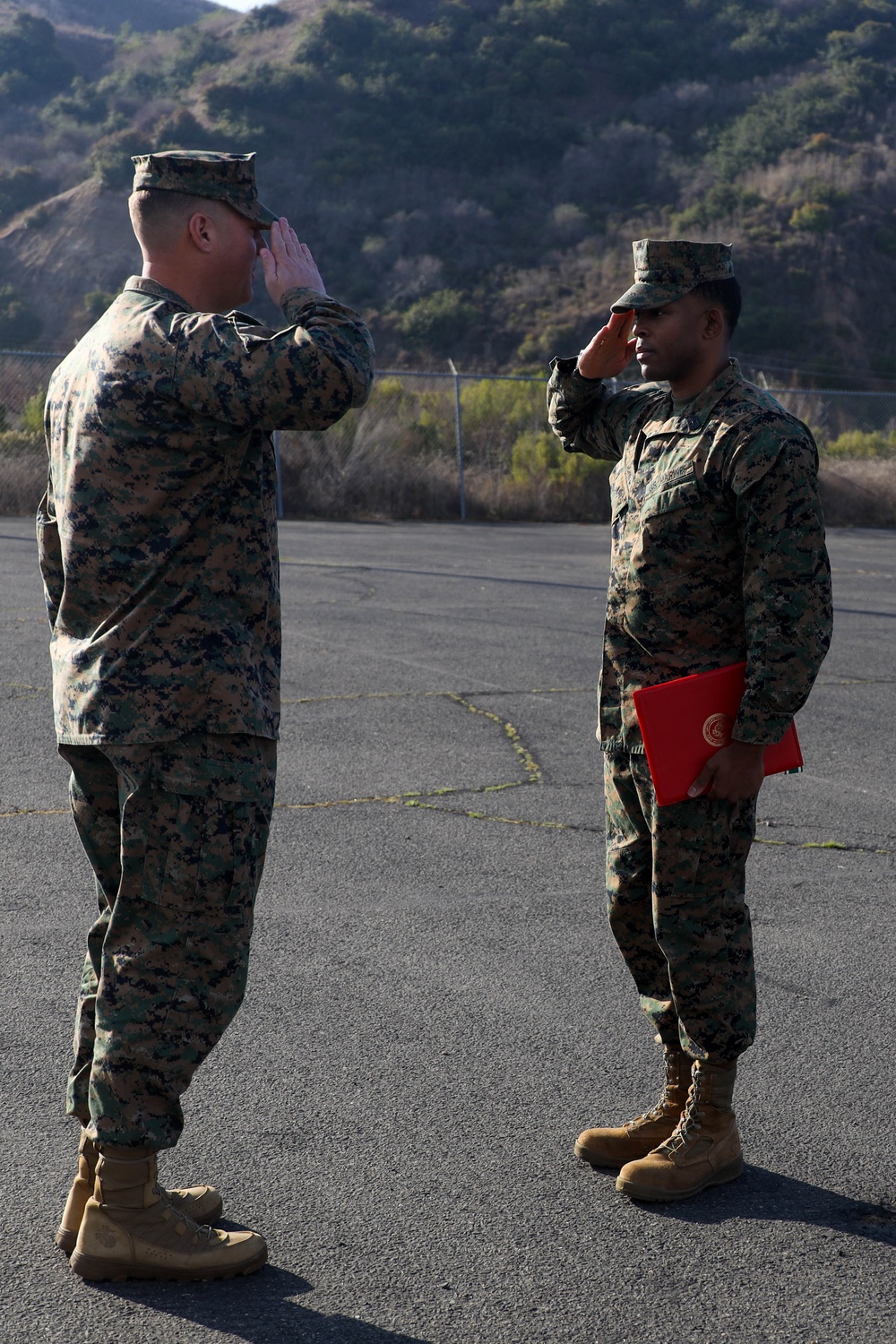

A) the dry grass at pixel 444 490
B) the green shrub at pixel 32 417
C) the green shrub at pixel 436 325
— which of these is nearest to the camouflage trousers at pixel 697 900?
the dry grass at pixel 444 490

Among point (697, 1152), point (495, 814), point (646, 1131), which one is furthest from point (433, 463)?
point (697, 1152)

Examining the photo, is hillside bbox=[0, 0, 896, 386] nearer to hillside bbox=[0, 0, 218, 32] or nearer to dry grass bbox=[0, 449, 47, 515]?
dry grass bbox=[0, 449, 47, 515]

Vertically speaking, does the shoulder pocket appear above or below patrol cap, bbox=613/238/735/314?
below

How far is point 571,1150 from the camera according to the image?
310cm

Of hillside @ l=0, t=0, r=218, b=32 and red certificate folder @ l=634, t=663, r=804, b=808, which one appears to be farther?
hillside @ l=0, t=0, r=218, b=32

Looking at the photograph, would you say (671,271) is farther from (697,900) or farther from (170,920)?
(170,920)

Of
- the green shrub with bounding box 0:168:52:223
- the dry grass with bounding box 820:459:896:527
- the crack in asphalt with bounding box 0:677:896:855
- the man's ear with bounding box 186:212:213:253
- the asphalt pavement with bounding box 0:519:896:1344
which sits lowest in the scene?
the dry grass with bounding box 820:459:896:527

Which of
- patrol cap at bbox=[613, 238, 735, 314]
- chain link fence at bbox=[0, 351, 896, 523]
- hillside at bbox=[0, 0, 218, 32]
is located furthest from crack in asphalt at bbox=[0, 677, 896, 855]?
hillside at bbox=[0, 0, 218, 32]

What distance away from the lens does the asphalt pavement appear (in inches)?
99.3

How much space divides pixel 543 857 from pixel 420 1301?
8.96 ft

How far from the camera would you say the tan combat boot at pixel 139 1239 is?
2559 mm

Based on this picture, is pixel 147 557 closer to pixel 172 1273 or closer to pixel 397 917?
pixel 172 1273

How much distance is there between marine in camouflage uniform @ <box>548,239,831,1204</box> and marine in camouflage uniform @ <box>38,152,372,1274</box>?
0.85m

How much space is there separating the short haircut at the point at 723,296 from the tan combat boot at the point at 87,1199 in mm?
2185
